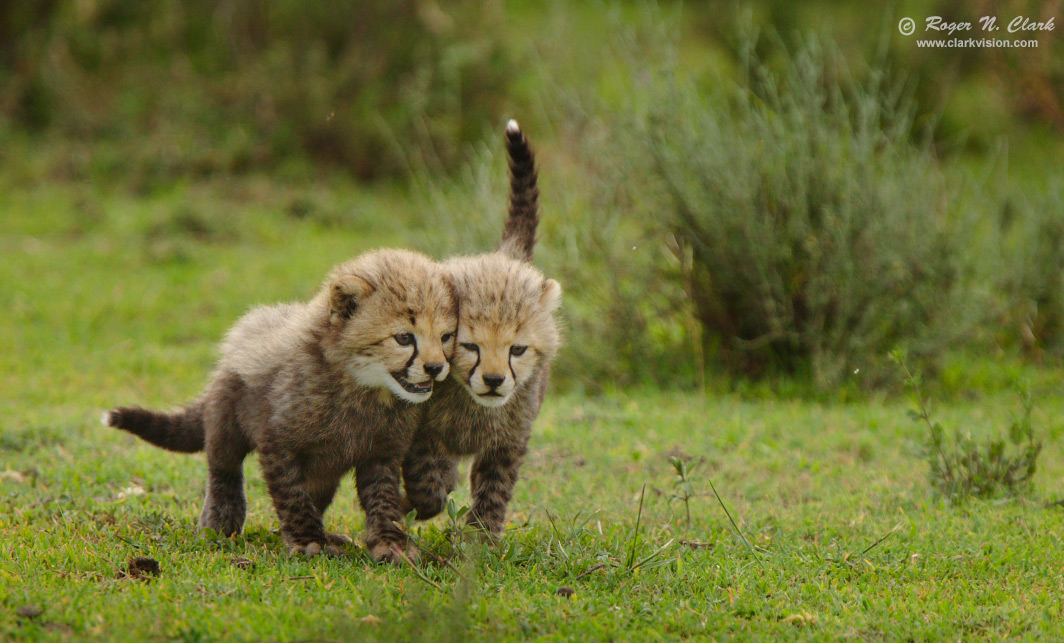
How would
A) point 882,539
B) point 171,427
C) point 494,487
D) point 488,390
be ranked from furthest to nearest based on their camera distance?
point 171,427, point 494,487, point 882,539, point 488,390

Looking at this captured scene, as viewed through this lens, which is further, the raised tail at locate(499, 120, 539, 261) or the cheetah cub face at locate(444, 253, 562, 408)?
the raised tail at locate(499, 120, 539, 261)

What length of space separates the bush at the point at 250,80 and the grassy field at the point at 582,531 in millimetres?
3829

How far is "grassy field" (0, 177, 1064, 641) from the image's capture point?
3.39 meters

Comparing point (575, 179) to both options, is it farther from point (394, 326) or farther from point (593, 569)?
point (593, 569)

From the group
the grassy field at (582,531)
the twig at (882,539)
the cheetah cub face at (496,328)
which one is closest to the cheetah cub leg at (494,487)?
the grassy field at (582,531)

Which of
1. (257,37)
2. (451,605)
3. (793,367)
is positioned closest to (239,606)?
(451,605)

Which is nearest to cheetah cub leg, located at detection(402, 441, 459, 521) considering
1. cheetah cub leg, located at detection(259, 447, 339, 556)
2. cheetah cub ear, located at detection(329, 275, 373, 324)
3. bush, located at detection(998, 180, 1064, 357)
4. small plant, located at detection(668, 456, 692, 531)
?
cheetah cub leg, located at detection(259, 447, 339, 556)

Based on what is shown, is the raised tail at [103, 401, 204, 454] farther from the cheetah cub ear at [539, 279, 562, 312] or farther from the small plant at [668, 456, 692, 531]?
the small plant at [668, 456, 692, 531]

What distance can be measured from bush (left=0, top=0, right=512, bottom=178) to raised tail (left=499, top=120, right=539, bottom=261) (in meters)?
6.83

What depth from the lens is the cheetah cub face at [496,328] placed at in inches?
150

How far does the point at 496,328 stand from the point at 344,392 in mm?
602

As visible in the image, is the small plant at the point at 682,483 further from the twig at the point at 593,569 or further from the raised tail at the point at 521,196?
the raised tail at the point at 521,196

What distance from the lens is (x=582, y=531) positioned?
4.35m

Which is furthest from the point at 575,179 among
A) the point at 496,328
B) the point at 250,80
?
the point at 250,80
